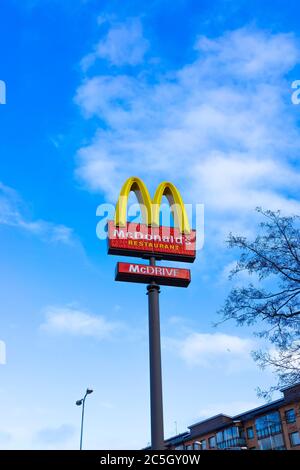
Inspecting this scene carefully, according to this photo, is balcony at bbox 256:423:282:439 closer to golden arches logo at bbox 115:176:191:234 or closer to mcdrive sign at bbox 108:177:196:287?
mcdrive sign at bbox 108:177:196:287

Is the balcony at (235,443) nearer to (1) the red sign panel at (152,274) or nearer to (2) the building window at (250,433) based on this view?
(2) the building window at (250,433)

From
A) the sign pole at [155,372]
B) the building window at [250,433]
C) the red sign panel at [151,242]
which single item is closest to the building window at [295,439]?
the building window at [250,433]

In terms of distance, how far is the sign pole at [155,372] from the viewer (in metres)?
19.7

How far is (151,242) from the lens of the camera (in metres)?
24.8

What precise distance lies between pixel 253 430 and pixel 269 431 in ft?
16.1

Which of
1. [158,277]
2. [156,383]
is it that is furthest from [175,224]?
[156,383]

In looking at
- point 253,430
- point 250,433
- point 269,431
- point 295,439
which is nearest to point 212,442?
point 250,433

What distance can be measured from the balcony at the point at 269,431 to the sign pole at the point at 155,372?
2160 inches

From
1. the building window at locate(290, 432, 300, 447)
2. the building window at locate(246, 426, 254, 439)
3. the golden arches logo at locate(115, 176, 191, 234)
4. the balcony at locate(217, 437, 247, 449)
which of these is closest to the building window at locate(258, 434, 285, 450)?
the building window at locate(290, 432, 300, 447)

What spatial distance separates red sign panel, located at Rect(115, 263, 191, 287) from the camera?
23672 mm
